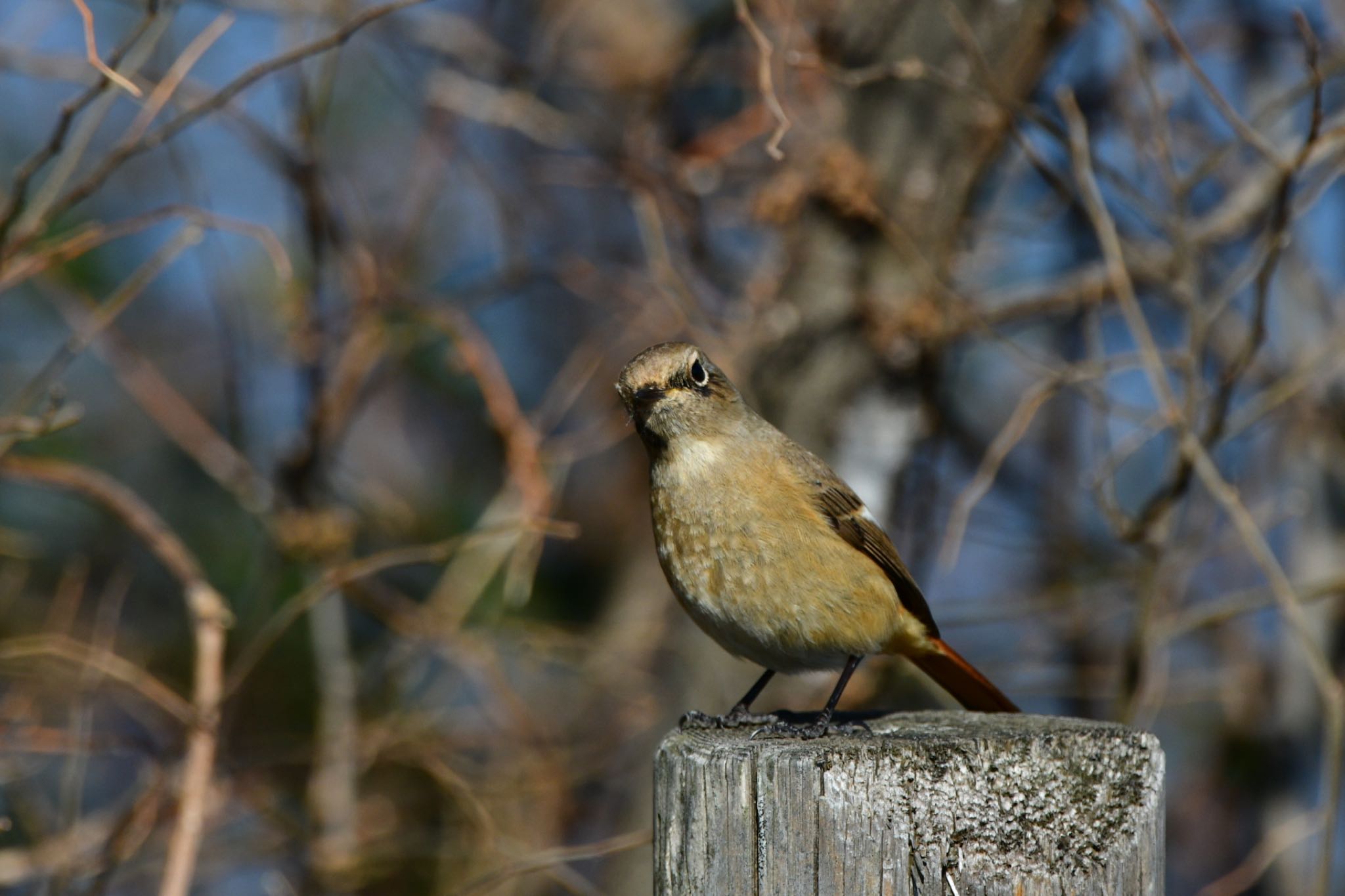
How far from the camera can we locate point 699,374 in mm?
3307

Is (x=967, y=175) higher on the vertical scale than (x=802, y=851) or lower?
higher

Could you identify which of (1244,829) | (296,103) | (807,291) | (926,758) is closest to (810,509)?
(926,758)

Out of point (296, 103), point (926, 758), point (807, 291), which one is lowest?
point (926, 758)

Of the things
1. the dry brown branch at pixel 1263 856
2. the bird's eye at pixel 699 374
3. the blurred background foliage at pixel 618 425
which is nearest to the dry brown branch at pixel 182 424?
the blurred background foliage at pixel 618 425

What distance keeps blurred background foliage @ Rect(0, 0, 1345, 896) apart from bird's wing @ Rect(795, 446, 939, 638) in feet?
1.09

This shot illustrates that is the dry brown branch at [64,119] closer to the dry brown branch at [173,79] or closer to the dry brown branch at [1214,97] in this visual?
the dry brown branch at [173,79]

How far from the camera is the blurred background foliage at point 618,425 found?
3723 millimetres

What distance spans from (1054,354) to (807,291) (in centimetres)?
155

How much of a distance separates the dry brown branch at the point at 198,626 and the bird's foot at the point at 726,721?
124 centimetres

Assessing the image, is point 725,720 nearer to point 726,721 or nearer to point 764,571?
point 726,721

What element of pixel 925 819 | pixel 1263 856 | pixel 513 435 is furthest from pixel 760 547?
pixel 1263 856

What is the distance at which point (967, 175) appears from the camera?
15.3 ft

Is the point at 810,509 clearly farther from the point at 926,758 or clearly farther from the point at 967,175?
the point at 967,175

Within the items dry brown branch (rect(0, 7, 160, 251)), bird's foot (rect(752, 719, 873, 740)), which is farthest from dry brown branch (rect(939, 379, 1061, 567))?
dry brown branch (rect(0, 7, 160, 251))
